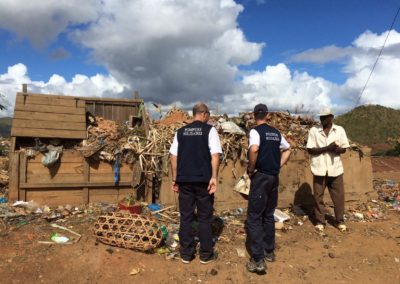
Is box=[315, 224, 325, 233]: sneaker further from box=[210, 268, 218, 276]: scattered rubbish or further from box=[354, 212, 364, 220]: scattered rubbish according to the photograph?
box=[210, 268, 218, 276]: scattered rubbish

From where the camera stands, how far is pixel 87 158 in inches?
275

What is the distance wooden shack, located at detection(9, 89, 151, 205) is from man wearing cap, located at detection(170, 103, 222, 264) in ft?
8.24

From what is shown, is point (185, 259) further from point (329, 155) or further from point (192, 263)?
point (329, 155)

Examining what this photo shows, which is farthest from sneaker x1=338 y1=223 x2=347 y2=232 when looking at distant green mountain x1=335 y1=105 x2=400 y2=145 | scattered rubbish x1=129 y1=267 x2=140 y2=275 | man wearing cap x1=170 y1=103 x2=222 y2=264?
distant green mountain x1=335 y1=105 x2=400 y2=145

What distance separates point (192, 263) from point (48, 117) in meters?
4.59

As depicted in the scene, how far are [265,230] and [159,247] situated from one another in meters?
1.61

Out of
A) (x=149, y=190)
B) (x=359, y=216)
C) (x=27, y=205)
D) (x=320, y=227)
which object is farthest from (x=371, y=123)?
(x=27, y=205)

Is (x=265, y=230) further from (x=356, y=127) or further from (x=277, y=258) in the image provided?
(x=356, y=127)

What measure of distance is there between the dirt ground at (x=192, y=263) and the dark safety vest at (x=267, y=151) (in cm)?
145

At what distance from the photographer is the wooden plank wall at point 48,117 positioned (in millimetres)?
7305

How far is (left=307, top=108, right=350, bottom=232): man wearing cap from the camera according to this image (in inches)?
248

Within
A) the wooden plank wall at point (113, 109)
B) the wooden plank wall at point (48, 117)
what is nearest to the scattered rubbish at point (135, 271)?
the wooden plank wall at point (48, 117)

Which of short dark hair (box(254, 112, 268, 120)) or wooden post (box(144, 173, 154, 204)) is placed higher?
short dark hair (box(254, 112, 268, 120))

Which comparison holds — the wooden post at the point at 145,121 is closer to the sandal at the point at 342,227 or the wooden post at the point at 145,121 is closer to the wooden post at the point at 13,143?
the wooden post at the point at 13,143
